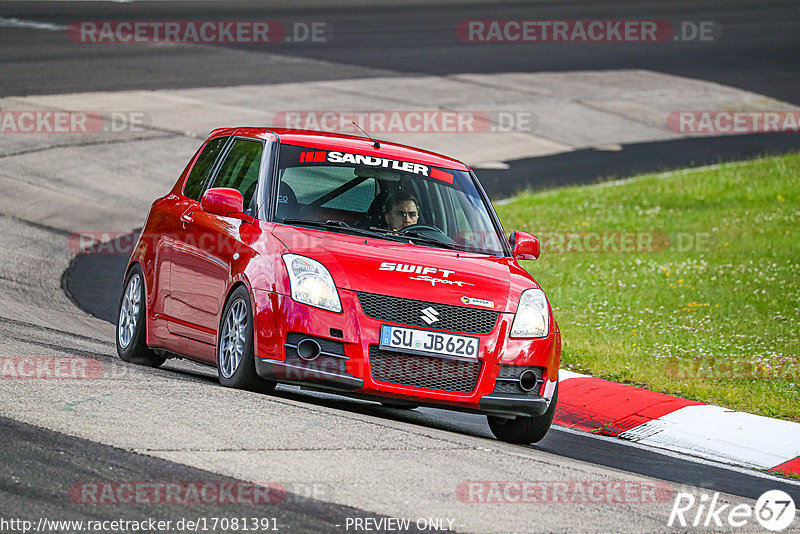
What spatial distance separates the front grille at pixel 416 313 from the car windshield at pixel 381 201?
2.86 feet

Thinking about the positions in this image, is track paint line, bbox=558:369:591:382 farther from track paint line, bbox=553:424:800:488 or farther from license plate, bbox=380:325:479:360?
license plate, bbox=380:325:479:360

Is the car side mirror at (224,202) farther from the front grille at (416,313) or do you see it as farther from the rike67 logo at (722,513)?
the rike67 logo at (722,513)

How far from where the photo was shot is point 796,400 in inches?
405

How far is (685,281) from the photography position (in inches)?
580

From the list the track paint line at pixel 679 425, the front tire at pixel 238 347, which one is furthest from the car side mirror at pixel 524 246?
the front tire at pixel 238 347

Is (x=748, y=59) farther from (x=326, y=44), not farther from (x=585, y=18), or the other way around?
(x=326, y=44)

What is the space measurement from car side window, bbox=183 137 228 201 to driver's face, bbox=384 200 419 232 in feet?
4.82

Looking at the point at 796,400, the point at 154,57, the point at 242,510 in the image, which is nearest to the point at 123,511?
the point at 242,510

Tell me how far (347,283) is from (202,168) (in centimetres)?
246

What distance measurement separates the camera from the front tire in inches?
294

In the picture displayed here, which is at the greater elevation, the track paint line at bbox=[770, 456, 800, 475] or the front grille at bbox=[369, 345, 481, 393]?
the front grille at bbox=[369, 345, 481, 393]

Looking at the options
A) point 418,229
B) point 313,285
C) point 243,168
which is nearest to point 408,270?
point 313,285

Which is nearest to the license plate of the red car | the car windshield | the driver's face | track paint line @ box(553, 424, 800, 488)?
the red car

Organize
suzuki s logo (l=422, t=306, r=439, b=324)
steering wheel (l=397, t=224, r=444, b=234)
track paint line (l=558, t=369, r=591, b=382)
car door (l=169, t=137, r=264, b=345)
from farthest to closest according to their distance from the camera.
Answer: track paint line (l=558, t=369, r=591, b=382) → steering wheel (l=397, t=224, r=444, b=234) → car door (l=169, t=137, r=264, b=345) → suzuki s logo (l=422, t=306, r=439, b=324)
